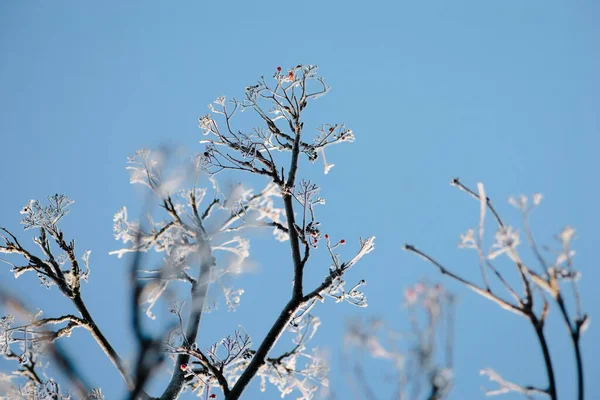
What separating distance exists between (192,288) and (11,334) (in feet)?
8.86

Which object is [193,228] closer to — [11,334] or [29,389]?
[11,334]

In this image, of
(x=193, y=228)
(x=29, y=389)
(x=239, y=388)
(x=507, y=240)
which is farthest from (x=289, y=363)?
(x=507, y=240)

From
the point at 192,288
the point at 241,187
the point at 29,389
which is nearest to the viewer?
the point at 29,389

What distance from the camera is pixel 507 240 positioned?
238cm

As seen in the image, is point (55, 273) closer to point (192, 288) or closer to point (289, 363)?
point (192, 288)

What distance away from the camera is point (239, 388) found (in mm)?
5156

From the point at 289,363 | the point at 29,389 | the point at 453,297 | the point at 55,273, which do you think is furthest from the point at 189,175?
the point at 453,297

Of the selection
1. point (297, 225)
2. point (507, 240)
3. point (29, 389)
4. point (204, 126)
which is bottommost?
point (29, 389)

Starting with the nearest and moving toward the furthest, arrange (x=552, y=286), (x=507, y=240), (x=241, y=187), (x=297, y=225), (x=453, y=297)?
(x=552, y=286)
(x=507, y=240)
(x=453, y=297)
(x=297, y=225)
(x=241, y=187)

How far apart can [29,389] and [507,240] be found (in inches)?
299

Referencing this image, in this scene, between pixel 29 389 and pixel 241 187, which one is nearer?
pixel 29 389

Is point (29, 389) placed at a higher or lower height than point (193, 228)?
lower

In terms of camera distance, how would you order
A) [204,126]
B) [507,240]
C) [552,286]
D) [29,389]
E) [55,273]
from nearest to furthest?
[552,286] → [507,240] → [204,126] → [55,273] → [29,389]

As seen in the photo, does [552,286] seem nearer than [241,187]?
Yes
